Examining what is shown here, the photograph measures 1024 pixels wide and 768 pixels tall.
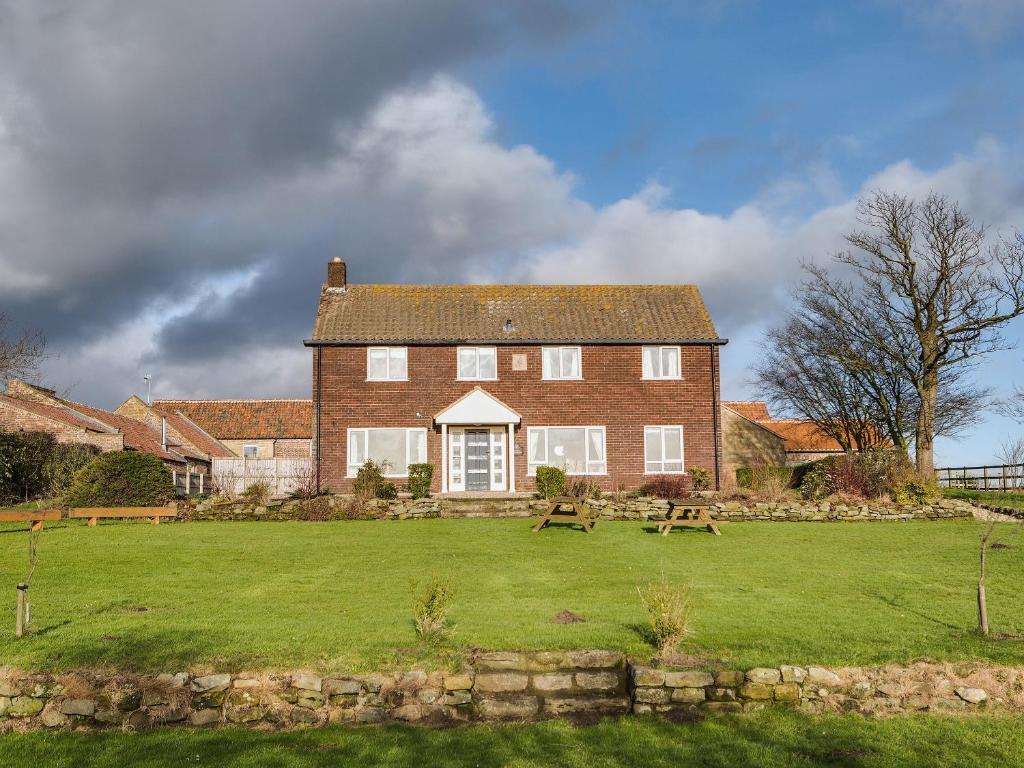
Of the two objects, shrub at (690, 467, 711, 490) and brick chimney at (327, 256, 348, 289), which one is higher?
brick chimney at (327, 256, 348, 289)

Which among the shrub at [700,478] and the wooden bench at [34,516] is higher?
the shrub at [700,478]

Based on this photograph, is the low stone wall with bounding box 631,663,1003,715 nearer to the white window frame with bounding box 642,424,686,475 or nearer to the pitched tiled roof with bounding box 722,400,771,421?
the white window frame with bounding box 642,424,686,475

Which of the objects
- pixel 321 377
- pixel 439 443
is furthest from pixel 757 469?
pixel 321 377

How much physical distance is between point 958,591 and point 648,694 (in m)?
7.27

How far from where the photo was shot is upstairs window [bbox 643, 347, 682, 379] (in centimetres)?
3278

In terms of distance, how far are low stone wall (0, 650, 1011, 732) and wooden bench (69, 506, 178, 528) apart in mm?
15237

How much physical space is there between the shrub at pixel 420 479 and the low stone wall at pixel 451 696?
19.6 m

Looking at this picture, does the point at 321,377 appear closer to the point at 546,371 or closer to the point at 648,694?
the point at 546,371

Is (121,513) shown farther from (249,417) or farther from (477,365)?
(249,417)

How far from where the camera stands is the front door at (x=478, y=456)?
31844mm

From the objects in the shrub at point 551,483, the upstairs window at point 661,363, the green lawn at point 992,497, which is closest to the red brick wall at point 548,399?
the upstairs window at point 661,363

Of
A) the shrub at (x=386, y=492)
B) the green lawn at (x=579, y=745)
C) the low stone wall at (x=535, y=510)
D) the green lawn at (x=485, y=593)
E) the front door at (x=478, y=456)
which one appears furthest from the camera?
the front door at (x=478, y=456)

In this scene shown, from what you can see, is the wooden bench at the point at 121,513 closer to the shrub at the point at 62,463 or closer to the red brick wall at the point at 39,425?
the shrub at the point at 62,463

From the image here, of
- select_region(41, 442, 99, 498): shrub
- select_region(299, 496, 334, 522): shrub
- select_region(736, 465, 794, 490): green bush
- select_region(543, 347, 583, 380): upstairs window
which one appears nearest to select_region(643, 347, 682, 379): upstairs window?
select_region(543, 347, 583, 380): upstairs window
